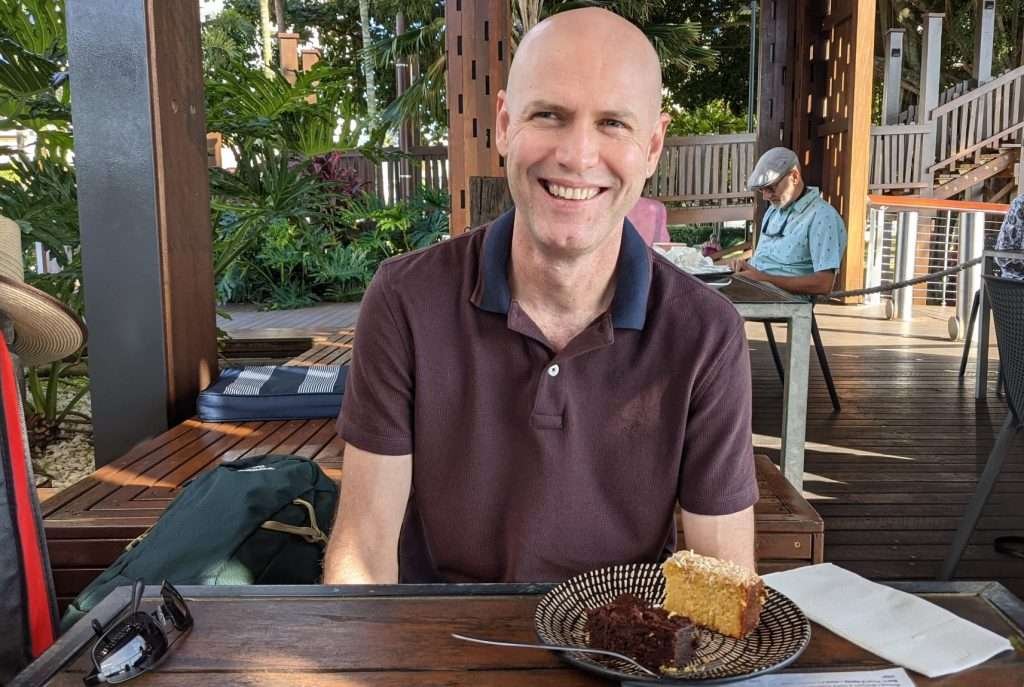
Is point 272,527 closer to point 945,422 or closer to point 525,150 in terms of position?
point 525,150

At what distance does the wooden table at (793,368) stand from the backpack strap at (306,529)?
1.87m

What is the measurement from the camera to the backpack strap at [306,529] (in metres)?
1.95

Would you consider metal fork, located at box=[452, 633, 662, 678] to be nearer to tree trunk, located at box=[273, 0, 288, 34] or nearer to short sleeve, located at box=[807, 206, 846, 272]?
short sleeve, located at box=[807, 206, 846, 272]

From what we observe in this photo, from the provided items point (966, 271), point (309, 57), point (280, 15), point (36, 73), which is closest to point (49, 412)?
point (36, 73)

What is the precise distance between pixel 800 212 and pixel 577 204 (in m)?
4.02

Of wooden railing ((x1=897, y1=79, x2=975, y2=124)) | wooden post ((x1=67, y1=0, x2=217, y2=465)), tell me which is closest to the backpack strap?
wooden post ((x1=67, y1=0, x2=217, y2=465))

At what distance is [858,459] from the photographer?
434 centimetres

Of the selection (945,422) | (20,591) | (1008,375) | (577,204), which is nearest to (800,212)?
(945,422)

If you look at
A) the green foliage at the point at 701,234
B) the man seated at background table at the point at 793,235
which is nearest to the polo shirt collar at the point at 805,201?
the man seated at background table at the point at 793,235

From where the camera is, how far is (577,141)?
1648mm

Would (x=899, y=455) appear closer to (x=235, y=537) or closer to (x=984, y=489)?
(x=984, y=489)

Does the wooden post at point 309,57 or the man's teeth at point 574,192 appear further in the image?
the wooden post at point 309,57

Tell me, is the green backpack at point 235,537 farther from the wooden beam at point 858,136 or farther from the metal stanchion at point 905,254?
the wooden beam at point 858,136

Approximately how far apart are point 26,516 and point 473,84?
13.6 ft
